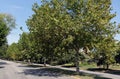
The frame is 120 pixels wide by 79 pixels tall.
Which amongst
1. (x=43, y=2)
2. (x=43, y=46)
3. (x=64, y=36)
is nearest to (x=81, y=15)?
(x=64, y=36)

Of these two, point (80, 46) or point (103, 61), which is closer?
point (80, 46)

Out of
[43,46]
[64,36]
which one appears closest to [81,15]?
[64,36]

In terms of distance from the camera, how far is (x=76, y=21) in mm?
30969

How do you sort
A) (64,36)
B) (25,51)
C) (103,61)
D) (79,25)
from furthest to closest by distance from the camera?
(25,51) → (103,61) → (64,36) → (79,25)

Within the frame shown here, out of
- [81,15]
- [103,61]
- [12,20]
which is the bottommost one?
[103,61]

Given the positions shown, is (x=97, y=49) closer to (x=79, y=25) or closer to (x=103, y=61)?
(x=79, y=25)

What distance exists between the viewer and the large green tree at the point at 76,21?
3092 cm

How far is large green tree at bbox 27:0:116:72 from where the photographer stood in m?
30.9

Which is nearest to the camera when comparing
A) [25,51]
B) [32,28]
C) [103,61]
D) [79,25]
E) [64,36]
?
[79,25]

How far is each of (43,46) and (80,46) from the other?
6.94m

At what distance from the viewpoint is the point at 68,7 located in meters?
32.2

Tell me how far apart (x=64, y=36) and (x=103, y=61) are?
887 inches

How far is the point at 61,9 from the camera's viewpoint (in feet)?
107

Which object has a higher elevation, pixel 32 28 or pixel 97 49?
pixel 32 28
